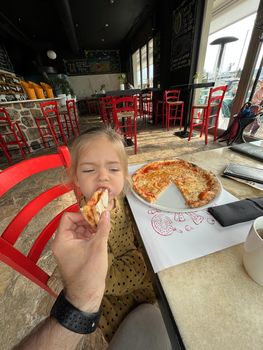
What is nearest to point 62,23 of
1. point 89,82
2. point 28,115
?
point 28,115

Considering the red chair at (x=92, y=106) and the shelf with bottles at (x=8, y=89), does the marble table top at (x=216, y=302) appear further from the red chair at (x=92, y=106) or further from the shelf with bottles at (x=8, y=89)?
the red chair at (x=92, y=106)

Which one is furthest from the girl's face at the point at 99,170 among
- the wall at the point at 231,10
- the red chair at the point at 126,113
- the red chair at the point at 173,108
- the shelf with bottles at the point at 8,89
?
the wall at the point at 231,10

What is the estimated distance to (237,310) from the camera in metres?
0.32

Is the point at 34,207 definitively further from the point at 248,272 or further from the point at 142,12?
the point at 142,12

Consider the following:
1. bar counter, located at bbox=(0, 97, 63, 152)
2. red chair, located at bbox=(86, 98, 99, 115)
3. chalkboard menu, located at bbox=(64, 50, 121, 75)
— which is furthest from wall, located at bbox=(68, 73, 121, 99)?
bar counter, located at bbox=(0, 97, 63, 152)

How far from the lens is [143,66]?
770 cm

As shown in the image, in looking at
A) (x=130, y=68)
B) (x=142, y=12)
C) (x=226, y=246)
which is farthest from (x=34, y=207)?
(x=130, y=68)

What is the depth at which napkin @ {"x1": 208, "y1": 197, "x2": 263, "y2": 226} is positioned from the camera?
0.51 metres

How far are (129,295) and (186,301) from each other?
19.7 inches

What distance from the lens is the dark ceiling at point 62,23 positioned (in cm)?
463

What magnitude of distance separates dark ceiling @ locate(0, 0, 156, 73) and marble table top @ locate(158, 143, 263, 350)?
5.77 metres

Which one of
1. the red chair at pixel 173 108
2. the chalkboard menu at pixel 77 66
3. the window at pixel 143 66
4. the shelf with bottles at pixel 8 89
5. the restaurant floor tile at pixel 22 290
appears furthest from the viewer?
the chalkboard menu at pixel 77 66

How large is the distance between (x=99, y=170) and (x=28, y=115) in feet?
14.3

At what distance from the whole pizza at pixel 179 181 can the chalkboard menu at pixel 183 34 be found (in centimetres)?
434
